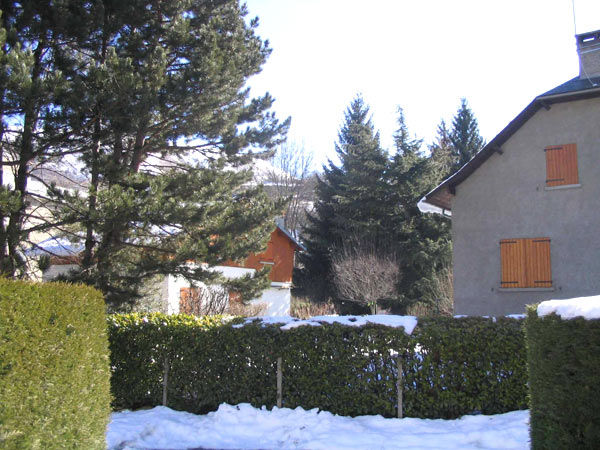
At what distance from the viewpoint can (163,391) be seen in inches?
348

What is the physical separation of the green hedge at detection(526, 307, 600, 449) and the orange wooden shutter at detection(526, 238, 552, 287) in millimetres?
10407

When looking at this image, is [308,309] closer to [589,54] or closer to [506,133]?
[506,133]

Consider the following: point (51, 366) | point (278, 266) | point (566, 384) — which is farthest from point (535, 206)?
point (278, 266)

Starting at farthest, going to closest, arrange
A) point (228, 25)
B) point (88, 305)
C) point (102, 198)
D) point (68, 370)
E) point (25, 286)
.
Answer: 1. point (228, 25)
2. point (102, 198)
3. point (88, 305)
4. point (68, 370)
5. point (25, 286)

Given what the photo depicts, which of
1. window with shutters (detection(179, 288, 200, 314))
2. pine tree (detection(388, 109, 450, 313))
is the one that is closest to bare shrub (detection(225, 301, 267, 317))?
window with shutters (detection(179, 288, 200, 314))

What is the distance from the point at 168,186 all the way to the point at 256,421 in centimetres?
585

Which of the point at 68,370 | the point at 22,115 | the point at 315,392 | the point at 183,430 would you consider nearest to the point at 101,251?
the point at 22,115

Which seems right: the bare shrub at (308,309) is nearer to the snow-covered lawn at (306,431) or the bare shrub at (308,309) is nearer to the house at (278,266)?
the house at (278,266)

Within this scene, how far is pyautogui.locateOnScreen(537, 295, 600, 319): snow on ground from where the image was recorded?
4031mm

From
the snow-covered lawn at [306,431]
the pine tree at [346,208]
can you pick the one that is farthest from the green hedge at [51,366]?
the pine tree at [346,208]

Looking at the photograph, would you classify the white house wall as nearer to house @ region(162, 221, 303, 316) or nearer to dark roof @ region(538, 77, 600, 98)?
house @ region(162, 221, 303, 316)

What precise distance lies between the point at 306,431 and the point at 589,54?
45.6 ft

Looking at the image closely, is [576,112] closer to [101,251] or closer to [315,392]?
[315,392]

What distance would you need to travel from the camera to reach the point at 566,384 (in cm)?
412
